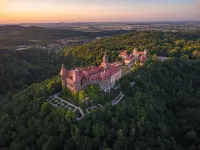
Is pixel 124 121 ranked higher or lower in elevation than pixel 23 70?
higher

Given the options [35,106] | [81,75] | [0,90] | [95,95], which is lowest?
[0,90]

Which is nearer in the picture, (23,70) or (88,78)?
(88,78)

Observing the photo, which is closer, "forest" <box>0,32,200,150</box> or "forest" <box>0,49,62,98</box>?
"forest" <box>0,32,200,150</box>

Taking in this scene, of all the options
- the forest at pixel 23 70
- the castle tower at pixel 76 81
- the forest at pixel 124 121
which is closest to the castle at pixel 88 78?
the castle tower at pixel 76 81

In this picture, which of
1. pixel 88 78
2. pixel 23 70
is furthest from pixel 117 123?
pixel 23 70

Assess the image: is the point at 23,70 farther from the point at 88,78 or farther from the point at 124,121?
the point at 124,121

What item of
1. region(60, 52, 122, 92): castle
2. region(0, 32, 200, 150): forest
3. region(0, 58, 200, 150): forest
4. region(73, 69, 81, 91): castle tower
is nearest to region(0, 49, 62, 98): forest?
region(0, 58, 200, 150): forest

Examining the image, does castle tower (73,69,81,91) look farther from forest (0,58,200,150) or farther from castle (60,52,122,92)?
forest (0,58,200,150)

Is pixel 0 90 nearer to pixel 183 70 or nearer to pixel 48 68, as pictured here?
pixel 48 68

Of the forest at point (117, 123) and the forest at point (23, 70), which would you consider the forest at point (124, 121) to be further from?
the forest at point (23, 70)

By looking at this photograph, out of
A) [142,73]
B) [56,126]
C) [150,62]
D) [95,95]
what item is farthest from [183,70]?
[56,126]

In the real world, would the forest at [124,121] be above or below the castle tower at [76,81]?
below
